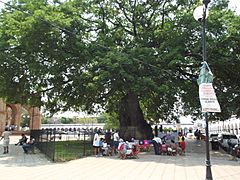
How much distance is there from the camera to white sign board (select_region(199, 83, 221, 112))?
9.38 meters

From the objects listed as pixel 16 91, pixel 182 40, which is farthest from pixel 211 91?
pixel 16 91

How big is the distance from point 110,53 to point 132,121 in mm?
8846

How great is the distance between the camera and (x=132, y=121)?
25.5m

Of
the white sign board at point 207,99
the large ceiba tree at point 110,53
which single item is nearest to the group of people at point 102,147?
the large ceiba tree at point 110,53

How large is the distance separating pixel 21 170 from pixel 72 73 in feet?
34.2

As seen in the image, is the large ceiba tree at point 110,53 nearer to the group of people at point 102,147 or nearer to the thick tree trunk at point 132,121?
the thick tree trunk at point 132,121

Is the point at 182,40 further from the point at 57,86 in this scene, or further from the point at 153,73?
the point at 57,86

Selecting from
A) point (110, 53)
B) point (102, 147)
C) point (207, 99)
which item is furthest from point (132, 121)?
point (207, 99)

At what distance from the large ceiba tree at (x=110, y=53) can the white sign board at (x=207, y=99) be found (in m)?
8.54

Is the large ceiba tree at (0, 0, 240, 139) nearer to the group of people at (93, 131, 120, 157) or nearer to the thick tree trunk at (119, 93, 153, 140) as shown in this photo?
the thick tree trunk at (119, 93, 153, 140)

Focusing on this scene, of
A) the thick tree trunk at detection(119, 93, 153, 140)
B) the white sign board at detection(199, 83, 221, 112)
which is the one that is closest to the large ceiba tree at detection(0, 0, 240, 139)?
the thick tree trunk at detection(119, 93, 153, 140)

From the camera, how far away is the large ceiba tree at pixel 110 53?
61.0 ft

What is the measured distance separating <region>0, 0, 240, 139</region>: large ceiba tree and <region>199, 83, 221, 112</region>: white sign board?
854 centimetres

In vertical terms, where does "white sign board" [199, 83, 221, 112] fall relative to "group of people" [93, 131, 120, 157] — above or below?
above
